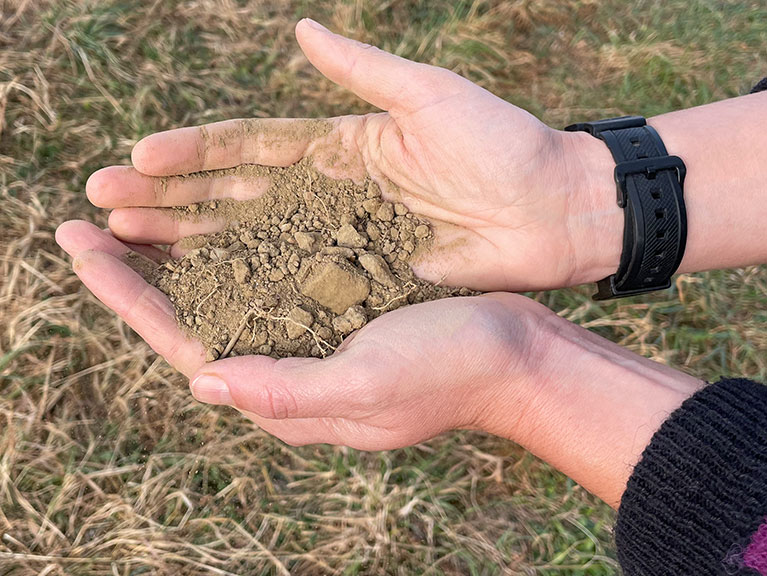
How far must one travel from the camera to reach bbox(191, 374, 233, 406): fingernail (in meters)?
1.62

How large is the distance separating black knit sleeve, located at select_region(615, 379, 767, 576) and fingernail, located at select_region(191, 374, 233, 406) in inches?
42.5

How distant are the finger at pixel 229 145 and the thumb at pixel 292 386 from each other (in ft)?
2.57

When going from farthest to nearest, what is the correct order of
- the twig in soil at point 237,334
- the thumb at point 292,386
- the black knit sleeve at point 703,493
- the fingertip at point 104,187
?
1. the fingertip at point 104,187
2. the twig in soil at point 237,334
3. the thumb at point 292,386
4. the black knit sleeve at point 703,493

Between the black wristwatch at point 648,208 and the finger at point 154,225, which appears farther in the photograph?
the finger at point 154,225

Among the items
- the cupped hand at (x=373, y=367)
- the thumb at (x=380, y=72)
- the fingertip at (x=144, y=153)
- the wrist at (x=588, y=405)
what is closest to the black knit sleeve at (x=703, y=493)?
the wrist at (x=588, y=405)

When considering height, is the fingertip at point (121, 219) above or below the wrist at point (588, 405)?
above

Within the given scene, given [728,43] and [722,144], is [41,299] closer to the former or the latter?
[722,144]

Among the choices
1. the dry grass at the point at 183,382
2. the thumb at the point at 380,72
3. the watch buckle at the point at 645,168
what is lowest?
the dry grass at the point at 183,382

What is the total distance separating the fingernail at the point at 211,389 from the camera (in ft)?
5.30

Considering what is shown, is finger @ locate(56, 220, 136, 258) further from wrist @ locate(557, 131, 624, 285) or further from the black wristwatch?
the black wristwatch

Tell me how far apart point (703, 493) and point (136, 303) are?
1622 millimetres

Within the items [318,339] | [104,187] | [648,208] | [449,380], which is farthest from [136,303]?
[648,208]

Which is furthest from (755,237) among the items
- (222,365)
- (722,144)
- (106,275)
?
(106,275)

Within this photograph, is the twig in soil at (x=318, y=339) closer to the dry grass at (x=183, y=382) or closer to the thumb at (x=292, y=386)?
the thumb at (x=292, y=386)
